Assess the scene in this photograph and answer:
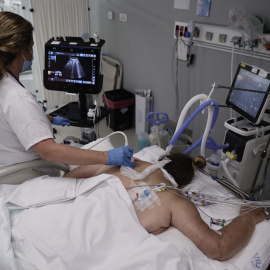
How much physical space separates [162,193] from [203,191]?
0.48 m

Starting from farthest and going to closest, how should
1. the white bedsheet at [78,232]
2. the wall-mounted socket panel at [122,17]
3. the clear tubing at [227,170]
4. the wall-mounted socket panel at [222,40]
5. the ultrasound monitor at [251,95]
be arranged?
the wall-mounted socket panel at [122,17] → the wall-mounted socket panel at [222,40] → the clear tubing at [227,170] → the ultrasound monitor at [251,95] → the white bedsheet at [78,232]

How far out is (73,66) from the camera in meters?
2.21

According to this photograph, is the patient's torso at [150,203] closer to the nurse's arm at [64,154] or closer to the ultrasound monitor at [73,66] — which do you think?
the nurse's arm at [64,154]

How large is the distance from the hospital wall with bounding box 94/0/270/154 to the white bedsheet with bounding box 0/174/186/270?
5.18 feet

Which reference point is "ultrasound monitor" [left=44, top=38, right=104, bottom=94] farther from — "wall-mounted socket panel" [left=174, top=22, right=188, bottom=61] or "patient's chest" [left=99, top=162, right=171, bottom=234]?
"patient's chest" [left=99, top=162, right=171, bottom=234]

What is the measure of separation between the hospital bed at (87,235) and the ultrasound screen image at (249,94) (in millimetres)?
676

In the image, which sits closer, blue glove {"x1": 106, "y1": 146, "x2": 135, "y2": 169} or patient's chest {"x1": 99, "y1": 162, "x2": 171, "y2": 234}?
patient's chest {"x1": 99, "y1": 162, "x2": 171, "y2": 234}

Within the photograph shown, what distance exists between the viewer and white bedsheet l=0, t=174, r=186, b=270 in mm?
1062

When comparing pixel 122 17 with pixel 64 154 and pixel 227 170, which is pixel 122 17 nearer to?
pixel 227 170

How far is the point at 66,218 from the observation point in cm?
118

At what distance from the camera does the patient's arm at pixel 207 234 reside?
1.21m

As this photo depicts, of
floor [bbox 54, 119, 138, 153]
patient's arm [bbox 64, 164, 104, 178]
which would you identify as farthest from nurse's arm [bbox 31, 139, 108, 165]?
floor [bbox 54, 119, 138, 153]

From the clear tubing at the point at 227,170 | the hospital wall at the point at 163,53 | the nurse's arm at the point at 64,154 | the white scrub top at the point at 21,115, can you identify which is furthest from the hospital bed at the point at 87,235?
the hospital wall at the point at 163,53

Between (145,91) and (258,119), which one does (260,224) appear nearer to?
(258,119)
